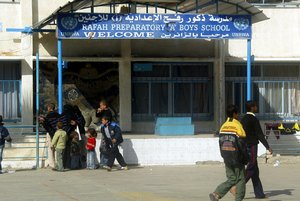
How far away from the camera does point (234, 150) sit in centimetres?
1011

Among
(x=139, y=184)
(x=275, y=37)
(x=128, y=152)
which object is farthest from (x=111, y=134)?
(x=275, y=37)

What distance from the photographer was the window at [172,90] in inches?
830

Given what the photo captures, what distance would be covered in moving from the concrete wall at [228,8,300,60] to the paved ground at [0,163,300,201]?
210 inches

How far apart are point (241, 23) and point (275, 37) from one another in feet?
14.9

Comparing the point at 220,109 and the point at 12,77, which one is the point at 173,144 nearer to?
the point at 220,109

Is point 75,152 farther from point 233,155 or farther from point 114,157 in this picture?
point 233,155

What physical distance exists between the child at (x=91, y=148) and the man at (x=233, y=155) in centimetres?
642

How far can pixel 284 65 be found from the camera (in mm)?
21969

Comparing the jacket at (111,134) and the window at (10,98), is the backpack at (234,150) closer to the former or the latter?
the jacket at (111,134)

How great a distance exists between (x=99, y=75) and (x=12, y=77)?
277cm

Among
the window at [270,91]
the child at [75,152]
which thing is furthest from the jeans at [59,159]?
the window at [270,91]

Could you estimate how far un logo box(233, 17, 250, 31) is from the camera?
56.7 feet

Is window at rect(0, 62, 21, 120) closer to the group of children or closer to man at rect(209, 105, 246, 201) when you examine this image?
the group of children

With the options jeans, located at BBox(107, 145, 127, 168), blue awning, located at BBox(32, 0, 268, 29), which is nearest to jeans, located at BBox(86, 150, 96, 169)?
jeans, located at BBox(107, 145, 127, 168)
